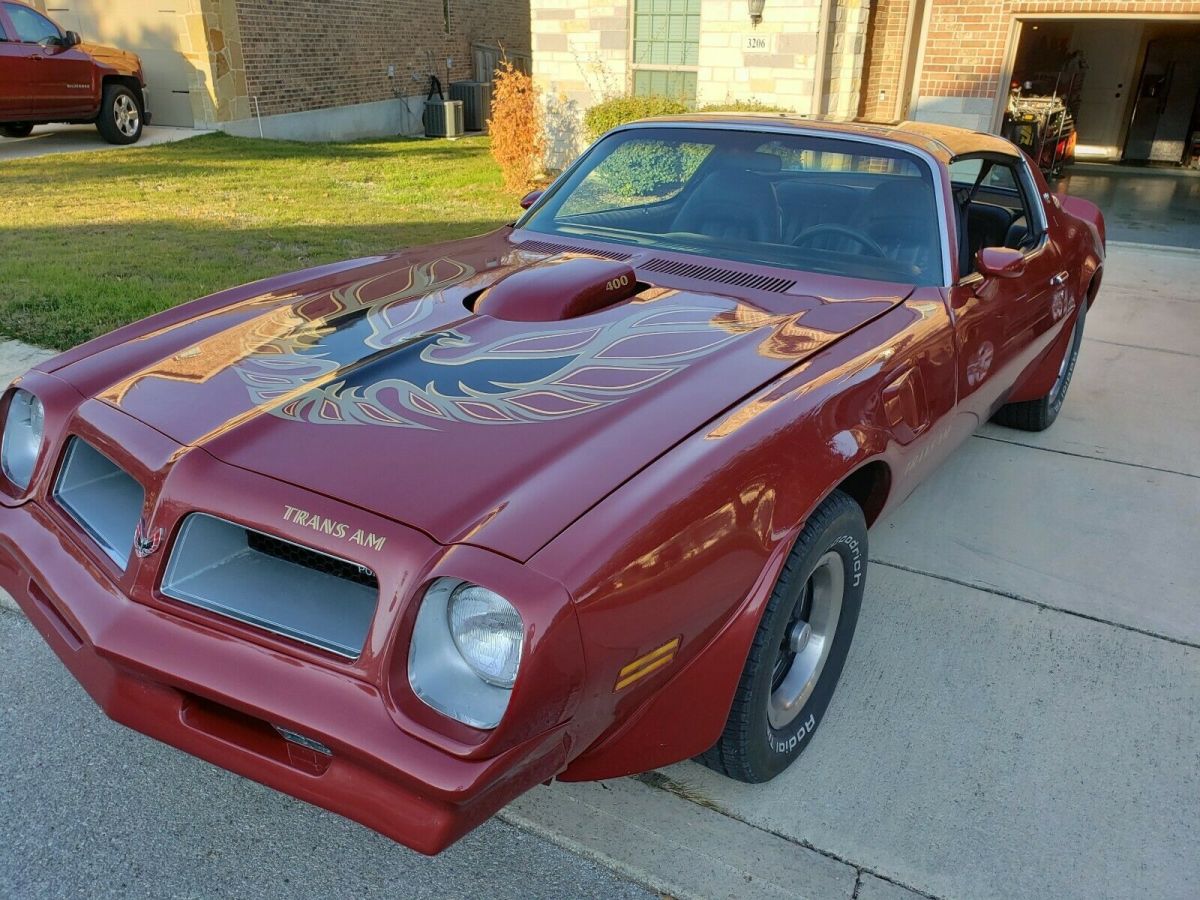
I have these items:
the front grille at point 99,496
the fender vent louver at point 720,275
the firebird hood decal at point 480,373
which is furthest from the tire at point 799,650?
the front grille at point 99,496

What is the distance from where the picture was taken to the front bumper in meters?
1.60

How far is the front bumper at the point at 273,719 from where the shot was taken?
1603 mm

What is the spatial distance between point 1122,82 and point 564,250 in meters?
17.3

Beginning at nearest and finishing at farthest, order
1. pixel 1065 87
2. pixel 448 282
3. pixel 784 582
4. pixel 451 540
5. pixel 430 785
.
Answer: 1. pixel 430 785
2. pixel 451 540
3. pixel 784 582
4. pixel 448 282
5. pixel 1065 87

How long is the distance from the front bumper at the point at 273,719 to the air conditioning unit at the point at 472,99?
1779 cm

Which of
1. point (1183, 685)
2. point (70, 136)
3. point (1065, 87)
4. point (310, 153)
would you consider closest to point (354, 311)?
point (1183, 685)

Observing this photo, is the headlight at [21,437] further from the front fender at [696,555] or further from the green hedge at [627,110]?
the green hedge at [627,110]

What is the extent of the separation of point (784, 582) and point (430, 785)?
0.93 metres

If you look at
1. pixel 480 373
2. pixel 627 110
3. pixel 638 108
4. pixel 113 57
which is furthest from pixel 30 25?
pixel 480 373

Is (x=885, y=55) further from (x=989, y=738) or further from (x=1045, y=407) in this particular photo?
(x=989, y=738)

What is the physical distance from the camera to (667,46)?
11023 millimetres

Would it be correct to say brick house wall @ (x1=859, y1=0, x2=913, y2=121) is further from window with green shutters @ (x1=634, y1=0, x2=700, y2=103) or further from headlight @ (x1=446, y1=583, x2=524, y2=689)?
headlight @ (x1=446, y1=583, x2=524, y2=689)

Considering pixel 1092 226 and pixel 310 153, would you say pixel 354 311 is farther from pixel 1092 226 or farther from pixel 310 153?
pixel 310 153

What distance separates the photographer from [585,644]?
164 centimetres
